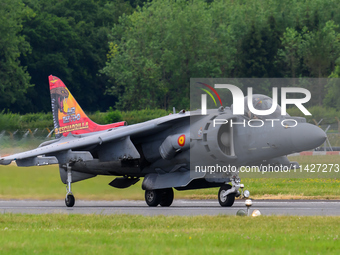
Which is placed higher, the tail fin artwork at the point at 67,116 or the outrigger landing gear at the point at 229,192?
the tail fin artwork at the point at 67,116


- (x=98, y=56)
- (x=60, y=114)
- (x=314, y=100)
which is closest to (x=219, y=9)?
(x=98, y=56)

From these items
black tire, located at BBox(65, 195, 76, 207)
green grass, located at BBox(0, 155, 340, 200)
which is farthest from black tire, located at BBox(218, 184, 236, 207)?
black tire, located at BBox(65, 195, 76, 207)

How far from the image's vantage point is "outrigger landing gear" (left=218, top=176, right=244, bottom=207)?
17.9 m

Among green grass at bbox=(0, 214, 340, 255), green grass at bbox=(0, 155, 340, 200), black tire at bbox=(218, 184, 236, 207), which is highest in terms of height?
green grass at bbox=(0, 214, 340, 255)

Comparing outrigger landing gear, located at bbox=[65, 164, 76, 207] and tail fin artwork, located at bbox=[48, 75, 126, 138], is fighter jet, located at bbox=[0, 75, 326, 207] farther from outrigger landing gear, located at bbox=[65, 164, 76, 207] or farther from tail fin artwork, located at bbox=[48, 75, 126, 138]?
tail fin artwork, located at bbox=[48, 75, 126, 138]

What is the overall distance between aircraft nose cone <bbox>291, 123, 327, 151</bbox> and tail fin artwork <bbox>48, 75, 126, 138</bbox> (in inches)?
307

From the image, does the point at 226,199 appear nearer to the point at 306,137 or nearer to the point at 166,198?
the point at 166,198

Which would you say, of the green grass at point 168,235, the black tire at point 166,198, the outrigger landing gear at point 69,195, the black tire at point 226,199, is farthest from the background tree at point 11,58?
the green grass at point 168,235

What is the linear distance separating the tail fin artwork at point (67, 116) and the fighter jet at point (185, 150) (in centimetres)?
95

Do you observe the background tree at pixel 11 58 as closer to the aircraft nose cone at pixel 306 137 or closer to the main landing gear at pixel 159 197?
the main landing gear at pixel 159 197

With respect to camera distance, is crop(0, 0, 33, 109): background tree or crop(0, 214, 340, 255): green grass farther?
crop(0, 0, 33, 109): background tree

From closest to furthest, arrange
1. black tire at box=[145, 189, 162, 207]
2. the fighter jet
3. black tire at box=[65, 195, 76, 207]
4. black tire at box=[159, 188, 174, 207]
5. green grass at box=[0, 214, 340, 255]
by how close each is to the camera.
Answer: green grass at box=[0, 214, 340, 255] < the fighter jet < black tire at box=[145, 189, 162, 207] < black tire at box=[159, 188, 174, 207] < black tire at box=[65, 195, 76, 207]

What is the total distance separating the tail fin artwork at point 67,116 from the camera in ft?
74.3

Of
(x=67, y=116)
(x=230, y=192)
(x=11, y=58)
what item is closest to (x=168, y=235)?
(x=230, y=192)
